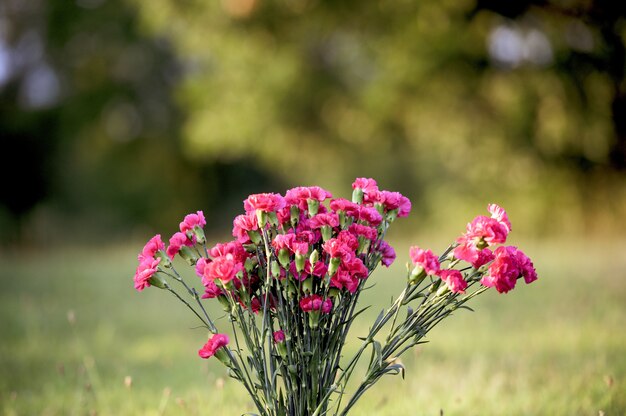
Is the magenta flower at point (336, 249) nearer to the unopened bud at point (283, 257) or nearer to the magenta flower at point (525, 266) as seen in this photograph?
the unopened bud at point (283, 257)

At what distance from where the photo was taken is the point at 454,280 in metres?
1.77

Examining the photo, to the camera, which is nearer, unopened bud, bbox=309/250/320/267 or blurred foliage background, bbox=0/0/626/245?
unopened bud, bbox=309/250/320/267

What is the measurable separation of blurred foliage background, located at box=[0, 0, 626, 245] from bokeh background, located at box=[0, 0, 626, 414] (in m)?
0.04

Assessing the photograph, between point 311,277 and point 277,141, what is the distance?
481 inches

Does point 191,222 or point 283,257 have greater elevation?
point 191,222

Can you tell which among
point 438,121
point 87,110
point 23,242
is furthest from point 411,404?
point 87,110

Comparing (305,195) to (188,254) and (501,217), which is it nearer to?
(188,254)

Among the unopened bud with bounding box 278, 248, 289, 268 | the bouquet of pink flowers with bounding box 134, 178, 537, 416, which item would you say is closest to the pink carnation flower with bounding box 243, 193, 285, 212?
the bouquet of pink flowers with bounding box 134, 178, 537, 416

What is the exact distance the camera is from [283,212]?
1.95m

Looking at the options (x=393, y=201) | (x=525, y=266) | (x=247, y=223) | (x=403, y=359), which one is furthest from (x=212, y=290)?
(x=403, y=359)

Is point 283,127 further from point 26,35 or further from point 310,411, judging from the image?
point 310,411

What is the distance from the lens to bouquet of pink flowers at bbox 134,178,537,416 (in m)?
1.80

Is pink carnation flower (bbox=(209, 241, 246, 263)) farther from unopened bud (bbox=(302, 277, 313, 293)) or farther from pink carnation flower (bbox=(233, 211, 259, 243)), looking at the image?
unopened bud (bbox=(302, 277, 313, 293))

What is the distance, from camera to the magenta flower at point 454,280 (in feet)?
5.80
